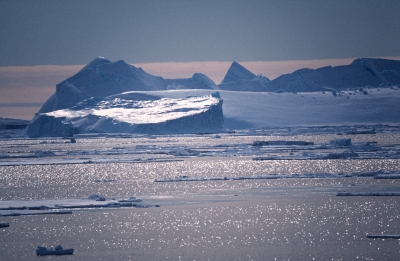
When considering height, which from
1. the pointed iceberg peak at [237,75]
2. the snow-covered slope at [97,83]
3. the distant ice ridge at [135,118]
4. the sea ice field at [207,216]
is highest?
the pointed iceberg peak at [237,75]

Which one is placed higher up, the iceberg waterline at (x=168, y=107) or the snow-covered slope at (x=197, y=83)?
the snow-covered slope at (x=197, y=83)

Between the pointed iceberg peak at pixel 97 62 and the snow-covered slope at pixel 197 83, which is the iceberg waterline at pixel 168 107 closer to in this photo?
the pointed iceberg peak at pixel 97 62

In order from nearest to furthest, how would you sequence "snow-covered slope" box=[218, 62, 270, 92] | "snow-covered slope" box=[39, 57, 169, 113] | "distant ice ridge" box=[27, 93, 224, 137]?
"distant ice ridge" box=[27, 93, 224, 137], "snow-covered slope" box=[39, 57, 169, 113], "snow-covered slope" box=[218, 62, 270, 92]

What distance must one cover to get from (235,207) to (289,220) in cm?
227

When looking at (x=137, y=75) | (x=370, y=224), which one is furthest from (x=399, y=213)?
(x=137, y=75)

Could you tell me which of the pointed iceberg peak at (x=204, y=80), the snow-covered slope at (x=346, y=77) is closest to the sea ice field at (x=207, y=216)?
the pointed iceberg peak at (x=204, y=80)

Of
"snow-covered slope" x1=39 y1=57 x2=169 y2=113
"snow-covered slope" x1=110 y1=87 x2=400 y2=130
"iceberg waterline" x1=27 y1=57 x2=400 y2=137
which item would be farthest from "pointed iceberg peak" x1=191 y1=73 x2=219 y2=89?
"snow-covered slope" x1=110 y1=87 x2=400 y2=130

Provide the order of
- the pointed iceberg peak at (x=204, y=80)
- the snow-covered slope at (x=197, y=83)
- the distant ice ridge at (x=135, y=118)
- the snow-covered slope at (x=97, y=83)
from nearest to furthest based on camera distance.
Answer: the distant ice ridge at (x=135, y=118)
the snow-covered slope at (x=97, y=83)
the pointed iceberg peak at (x=204, y=80)
the snow-covered slope at (x=197, y=83)

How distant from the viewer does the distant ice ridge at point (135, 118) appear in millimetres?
68938

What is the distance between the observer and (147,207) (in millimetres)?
19031

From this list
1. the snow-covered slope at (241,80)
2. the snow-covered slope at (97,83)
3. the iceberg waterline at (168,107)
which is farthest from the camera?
the snow-covered slope at (241,80)

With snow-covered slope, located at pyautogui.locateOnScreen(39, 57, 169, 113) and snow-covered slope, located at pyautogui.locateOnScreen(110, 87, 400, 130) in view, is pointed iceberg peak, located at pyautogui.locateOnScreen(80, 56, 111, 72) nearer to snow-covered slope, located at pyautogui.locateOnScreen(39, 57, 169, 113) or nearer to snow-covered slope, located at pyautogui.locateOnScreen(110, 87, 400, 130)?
snow-covered slope, located at pyautogui.locateOnScreen(39, 57, 169, 113)

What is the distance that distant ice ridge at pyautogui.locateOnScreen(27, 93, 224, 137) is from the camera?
68.9m

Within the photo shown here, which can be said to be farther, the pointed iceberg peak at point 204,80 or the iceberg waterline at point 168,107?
the pointed iceberg peak at point 204,80
